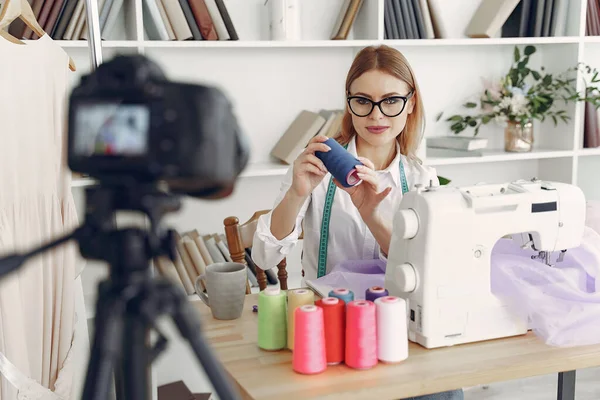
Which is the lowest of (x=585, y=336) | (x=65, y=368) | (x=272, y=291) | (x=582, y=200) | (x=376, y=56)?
(x=65, y=368)

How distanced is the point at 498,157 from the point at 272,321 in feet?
6.82

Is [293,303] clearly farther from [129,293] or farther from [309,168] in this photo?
[129,293]

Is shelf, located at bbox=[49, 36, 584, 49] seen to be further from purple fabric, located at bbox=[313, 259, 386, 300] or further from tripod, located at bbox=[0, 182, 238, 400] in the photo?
tripod, located at bbox=[0, 182, 238, 400]

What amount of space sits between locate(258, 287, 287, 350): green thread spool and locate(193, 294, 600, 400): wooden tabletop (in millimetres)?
19

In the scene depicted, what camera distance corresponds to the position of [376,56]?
1814 mm

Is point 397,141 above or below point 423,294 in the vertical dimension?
above

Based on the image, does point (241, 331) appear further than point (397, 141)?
No

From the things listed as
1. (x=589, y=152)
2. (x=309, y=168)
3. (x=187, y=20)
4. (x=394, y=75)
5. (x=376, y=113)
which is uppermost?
(x=187, y=20)

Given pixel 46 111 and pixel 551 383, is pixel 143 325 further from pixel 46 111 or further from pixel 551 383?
pixel 551 383

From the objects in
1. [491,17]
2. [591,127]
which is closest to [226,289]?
[491,17]

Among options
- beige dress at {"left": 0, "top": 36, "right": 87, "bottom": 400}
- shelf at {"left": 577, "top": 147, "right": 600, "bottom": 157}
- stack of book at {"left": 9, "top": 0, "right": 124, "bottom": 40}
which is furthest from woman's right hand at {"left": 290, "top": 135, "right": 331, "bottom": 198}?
shelf at {"left": 577, "top": 147, "right": 600, "bottom": 157}

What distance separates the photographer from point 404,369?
1.17 m

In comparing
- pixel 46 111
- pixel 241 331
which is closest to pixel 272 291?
pixel 241 331

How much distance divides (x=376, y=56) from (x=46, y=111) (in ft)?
2.89
